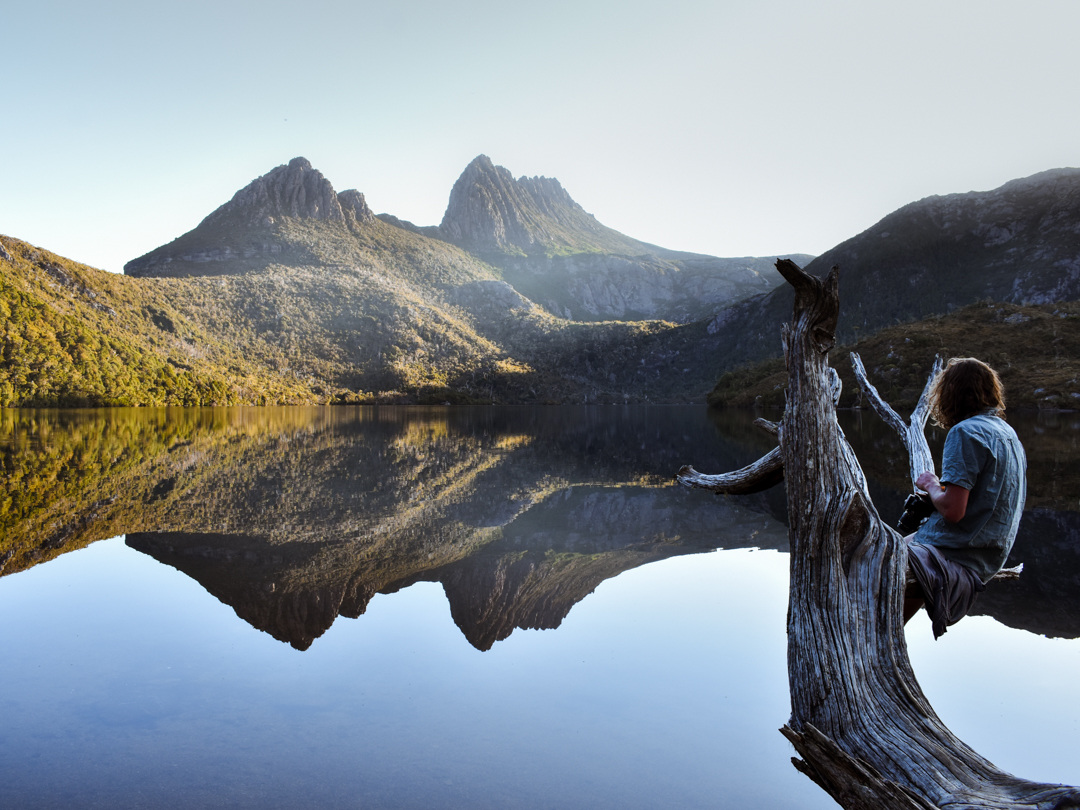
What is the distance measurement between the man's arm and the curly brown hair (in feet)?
1.45

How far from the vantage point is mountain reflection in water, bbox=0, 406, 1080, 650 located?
8.56 metres

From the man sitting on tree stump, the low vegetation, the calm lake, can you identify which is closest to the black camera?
the man sitting on tree stump

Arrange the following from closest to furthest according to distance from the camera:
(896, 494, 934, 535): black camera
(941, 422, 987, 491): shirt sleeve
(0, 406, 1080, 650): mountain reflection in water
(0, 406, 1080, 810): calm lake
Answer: (941, 422, 987, 491): shirt sleeve
(896, 494, 934, 535): black camera
(0, 406, 1080, 810): calm lake
(0, 406, 1080, 650): mountain reflection in water

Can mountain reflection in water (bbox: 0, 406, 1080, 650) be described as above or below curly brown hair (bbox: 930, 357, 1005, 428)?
below

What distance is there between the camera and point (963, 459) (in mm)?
3848

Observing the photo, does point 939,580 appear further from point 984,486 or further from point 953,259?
point 953,259

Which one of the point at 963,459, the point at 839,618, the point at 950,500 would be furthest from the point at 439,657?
the point at 963,459

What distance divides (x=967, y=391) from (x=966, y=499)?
848 mm

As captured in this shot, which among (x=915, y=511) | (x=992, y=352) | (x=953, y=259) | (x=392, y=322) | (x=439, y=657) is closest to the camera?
(x=915, y=511)

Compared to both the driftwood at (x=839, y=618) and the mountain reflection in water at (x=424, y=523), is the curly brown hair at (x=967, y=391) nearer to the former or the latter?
the driftwood at (x=839, y=618)

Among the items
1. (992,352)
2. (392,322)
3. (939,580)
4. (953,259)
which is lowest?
(939,580)

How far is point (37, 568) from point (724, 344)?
174 m

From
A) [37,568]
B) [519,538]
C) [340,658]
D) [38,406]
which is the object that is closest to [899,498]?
[519,538]

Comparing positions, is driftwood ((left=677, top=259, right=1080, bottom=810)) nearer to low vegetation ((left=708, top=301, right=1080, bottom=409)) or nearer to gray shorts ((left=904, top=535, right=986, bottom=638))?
gray shorts ((left=904, top=535, right=986, bottom=638))
